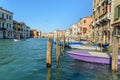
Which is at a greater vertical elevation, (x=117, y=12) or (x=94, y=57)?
(x=117, y=12)

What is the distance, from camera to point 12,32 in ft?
194

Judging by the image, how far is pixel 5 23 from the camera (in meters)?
53.9

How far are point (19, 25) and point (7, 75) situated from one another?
65.2 meters

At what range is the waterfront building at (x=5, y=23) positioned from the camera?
170ft

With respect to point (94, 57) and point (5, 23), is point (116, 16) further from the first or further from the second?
point (5, 23)

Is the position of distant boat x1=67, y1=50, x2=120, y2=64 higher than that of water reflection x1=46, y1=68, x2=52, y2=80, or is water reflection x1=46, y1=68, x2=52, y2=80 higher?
distant boat x1=67, y1=50, x2=120, y2=64

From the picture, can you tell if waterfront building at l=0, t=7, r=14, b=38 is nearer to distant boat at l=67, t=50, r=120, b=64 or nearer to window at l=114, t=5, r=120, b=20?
window at l=114, t=5, r=120, b=20

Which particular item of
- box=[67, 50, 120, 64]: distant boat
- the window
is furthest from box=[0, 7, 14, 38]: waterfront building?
box=[67, 50, 120, 64]: distant boat

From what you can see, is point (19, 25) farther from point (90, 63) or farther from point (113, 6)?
point (90, 63)

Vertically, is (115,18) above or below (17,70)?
above

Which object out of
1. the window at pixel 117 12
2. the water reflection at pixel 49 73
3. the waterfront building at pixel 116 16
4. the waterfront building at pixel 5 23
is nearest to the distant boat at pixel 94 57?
the water reflection at pixel 49 73

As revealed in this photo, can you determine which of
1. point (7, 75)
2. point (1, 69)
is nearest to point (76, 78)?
point (7, 75)

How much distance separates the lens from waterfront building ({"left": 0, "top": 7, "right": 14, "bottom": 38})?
5188 centimetres

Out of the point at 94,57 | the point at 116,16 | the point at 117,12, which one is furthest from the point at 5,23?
the point at 94,57
